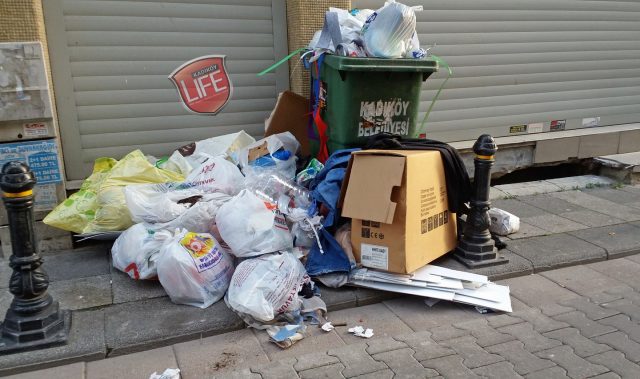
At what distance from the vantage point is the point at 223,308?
3.33 metres

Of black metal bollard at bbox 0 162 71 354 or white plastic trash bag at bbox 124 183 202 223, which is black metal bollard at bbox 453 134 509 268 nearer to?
white plastic trash bag at bbox 124 183 202 223

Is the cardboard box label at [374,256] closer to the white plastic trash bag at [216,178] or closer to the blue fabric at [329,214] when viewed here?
the blue fabric at [329,214]

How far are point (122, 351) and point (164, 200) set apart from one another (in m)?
1.24

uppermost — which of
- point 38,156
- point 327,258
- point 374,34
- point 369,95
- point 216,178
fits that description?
point 374,34

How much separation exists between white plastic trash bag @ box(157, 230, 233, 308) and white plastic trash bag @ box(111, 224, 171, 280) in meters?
0.19

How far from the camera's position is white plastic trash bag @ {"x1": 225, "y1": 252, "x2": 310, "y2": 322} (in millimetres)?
3086

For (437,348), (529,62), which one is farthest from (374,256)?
(529,62)

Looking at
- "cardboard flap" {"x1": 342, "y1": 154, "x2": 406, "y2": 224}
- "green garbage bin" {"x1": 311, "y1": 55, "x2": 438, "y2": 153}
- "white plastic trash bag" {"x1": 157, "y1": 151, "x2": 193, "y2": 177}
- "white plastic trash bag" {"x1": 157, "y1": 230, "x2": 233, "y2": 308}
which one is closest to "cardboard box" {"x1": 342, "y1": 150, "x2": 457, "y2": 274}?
"cardboard flap" {"x1": 342, "y1": 154, "x2": 406, "y2": 224}

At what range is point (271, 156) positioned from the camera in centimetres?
457

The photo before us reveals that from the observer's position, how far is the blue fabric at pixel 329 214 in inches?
143

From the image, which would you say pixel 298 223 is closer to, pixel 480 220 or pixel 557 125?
pixel 480 220

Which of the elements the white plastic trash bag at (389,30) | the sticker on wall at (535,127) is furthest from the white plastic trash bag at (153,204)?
the sticker on wall at (535,127)

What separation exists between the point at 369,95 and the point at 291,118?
102 cm

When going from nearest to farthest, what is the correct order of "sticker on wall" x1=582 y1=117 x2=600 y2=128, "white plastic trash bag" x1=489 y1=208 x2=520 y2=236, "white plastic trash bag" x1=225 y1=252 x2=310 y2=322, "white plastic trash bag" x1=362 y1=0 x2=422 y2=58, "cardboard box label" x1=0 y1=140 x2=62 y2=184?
"white plastic trash bag" x1=225 y1=252 x2=310 y2=322 → "cardboard box label" x1=0 y1=140 x2=62 y2=184 → "white plastic trash bag" x1=362 y1=0 x2=422 y2=58 → "white plastic trash bag" x1=489 y1=208 x2=520 y2=236 → "sticker on wall" x1=582 y1=117 x2=600 y2=128
